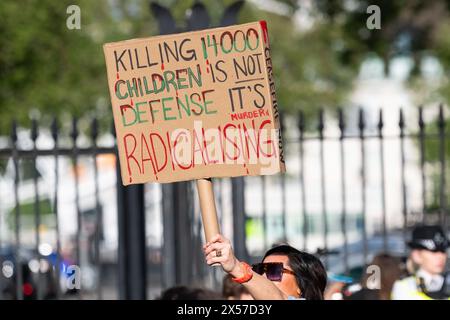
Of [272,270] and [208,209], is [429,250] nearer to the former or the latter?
[272,270]

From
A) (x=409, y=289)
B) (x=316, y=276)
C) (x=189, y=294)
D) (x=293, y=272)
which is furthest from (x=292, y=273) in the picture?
(x=409, y=289)

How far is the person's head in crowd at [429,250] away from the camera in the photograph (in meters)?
9.80

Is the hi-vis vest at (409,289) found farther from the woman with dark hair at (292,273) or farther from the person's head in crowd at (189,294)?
the woman with dark hair at (292,273)

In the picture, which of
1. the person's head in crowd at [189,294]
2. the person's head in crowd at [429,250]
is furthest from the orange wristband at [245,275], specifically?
the person's head in crowd at [429,250]

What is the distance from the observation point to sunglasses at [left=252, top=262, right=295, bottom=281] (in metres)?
6.29

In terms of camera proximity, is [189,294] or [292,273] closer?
[292,273]

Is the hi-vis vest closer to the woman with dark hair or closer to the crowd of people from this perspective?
the crowd of people

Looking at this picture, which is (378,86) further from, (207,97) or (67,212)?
(207,97)

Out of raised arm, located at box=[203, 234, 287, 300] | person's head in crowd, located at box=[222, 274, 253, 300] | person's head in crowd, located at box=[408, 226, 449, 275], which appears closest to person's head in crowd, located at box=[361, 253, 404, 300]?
person's head in crowd, located at box=[408, 226, 449, 275]

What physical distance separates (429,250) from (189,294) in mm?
2072

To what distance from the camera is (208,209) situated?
19.9 ft

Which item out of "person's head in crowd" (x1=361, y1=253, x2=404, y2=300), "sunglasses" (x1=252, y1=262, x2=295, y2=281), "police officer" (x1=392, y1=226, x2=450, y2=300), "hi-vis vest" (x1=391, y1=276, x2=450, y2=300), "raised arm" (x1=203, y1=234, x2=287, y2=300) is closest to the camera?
"raised arm" (x1=203, y1=234, x2=287, y2=300)

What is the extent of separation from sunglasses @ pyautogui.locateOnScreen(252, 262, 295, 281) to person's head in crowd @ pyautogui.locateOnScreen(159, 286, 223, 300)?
6.58 ft
